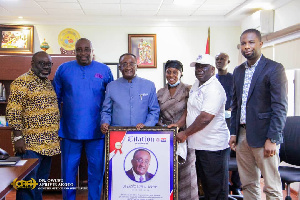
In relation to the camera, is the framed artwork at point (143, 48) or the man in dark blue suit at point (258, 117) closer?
the man in dark blue suit at point (258, 117)

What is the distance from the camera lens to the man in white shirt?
7.68ft

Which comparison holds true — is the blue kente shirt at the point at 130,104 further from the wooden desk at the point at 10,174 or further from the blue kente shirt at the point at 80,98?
the wooden desk at the point at 10,174

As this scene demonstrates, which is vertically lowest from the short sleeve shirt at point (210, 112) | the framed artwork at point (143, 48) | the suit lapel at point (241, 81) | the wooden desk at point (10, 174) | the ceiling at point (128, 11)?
the wooden desk at point (10, 174)

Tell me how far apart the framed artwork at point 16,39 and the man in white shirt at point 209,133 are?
4.65 m

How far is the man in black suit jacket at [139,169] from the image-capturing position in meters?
2.39

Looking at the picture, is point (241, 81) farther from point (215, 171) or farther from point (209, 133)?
point (215, 171)

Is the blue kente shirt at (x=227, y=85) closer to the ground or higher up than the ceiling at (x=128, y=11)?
closer to the ground

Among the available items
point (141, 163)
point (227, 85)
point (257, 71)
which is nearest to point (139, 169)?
point (141, 163)

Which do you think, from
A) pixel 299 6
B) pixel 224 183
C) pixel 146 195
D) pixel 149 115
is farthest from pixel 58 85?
pixel 299 6

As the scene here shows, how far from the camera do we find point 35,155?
8.04 ft

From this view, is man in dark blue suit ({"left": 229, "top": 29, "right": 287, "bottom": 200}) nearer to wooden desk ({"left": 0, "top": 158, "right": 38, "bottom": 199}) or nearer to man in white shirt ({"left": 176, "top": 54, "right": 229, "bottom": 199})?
man in white shirt ({"left": 176, "top": 54, "right": 229, "bottom": 199})

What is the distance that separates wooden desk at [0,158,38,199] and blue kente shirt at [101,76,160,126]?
809mm

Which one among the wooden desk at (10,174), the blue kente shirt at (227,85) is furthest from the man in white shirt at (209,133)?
the blue kente shirt at (227,85)

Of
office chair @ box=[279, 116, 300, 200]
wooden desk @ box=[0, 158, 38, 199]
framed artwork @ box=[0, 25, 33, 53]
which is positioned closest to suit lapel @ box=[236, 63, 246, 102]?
office chair @ box=[279, 116, 300, 200]
